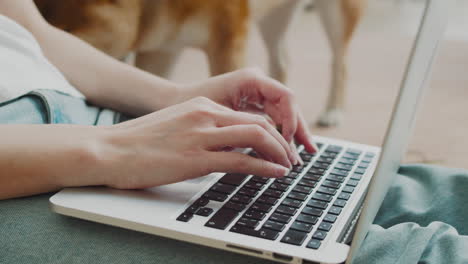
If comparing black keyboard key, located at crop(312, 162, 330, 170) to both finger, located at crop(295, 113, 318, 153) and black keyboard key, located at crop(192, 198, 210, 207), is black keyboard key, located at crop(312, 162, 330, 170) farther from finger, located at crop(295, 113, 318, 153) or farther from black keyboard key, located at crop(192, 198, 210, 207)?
black keyboard key, located at crop(192, 198, 210, 207)

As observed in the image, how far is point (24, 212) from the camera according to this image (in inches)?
18.7

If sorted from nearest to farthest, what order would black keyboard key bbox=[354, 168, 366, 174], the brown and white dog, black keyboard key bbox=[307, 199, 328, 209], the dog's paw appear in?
black keyboard key bbox=[307, 199, 328, 209]
black keyboard key bbox=[354, 168, 366, 174]
the brown and white dog
the dog's paw

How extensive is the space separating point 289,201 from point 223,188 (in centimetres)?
6

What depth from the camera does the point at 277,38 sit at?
2049 mm

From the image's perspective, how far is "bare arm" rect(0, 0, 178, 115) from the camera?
0.70m

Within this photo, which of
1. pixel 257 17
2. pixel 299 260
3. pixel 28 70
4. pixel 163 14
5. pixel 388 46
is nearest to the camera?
pixel 299 260

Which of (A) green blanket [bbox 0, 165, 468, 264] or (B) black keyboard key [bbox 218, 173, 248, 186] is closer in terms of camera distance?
(A) green blanket [bbox 0, 165, 468, 264]

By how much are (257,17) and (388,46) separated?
1.28 m

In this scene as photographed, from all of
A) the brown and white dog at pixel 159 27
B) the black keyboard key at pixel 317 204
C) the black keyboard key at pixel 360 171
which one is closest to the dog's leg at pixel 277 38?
the brown and white dog at pixel 159 27

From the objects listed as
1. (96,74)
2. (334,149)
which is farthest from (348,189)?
(96,74)

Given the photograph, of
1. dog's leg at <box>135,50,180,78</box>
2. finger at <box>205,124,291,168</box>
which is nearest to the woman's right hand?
finger at <box>205,124,291,168</box>

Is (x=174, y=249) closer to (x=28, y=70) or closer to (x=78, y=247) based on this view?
(x=78, y=247)

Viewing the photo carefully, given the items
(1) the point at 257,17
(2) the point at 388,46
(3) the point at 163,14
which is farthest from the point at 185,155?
(2) the point at 388,46

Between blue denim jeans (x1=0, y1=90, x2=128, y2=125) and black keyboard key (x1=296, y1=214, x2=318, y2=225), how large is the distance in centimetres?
29
